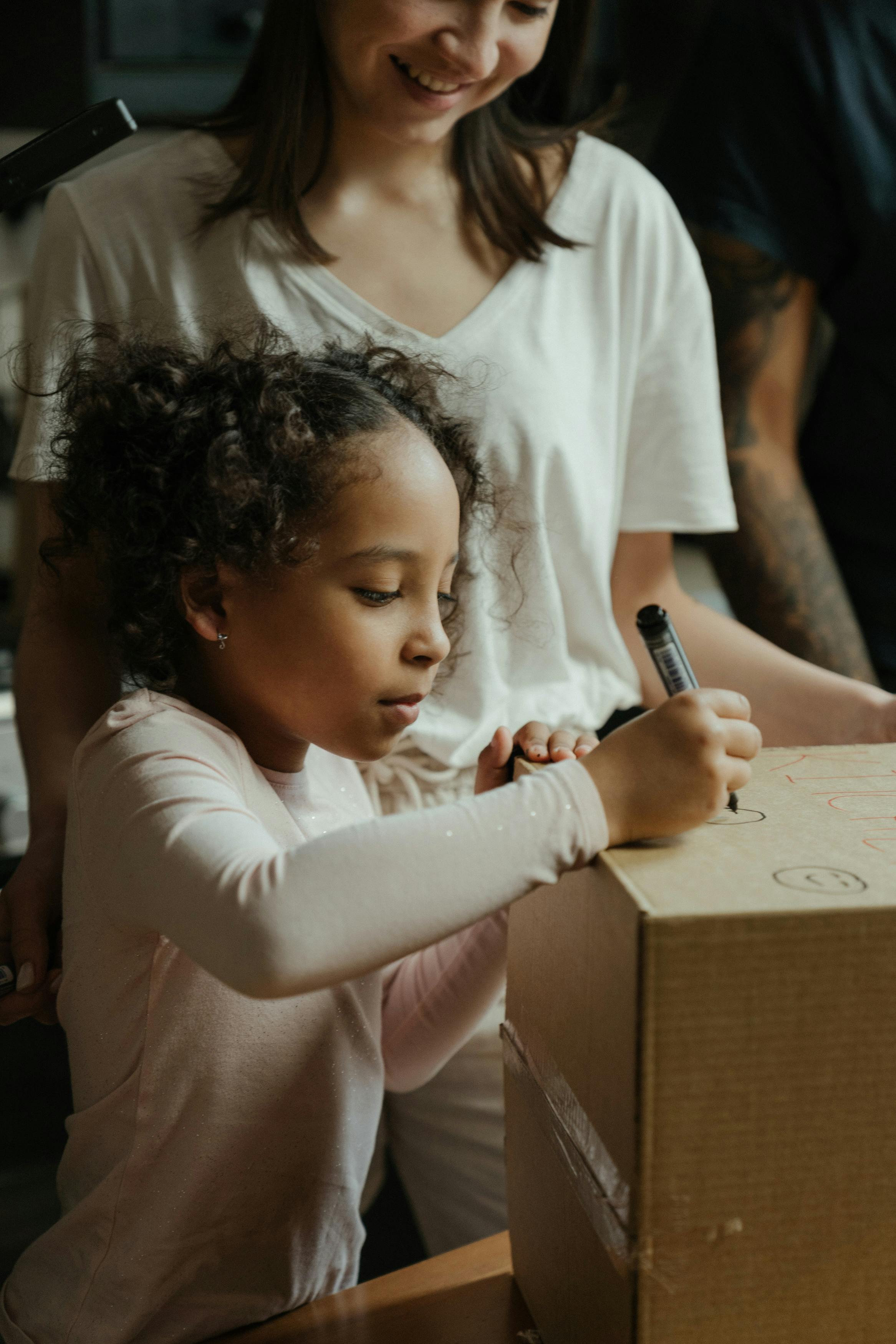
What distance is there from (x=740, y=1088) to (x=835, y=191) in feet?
3.80

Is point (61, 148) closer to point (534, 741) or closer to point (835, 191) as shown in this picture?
point (534, 741)

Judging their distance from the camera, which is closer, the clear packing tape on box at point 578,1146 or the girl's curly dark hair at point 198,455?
the clear packing tape on box at point 578,1146

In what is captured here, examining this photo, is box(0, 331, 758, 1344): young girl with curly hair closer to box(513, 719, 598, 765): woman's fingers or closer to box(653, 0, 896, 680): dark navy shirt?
box(513, 719, 598, 765): woman's fingers

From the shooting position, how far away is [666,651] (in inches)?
26.0

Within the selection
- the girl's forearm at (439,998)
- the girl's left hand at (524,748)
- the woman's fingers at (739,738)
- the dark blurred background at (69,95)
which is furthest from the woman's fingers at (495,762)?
the dark blurred background at (69,95)

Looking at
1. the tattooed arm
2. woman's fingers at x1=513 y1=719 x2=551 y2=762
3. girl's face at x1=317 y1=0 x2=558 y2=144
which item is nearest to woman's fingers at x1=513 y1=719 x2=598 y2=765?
woman's fingers at x1=513 y1=719 x2=551 y2=762

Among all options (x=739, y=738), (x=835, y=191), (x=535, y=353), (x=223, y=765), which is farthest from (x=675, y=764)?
(x=835, y=191)

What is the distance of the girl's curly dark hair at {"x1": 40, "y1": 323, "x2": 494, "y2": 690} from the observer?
0.74 metres

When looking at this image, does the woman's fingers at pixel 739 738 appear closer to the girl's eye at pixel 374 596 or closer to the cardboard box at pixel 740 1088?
the cardboard box at pixel 740 1088

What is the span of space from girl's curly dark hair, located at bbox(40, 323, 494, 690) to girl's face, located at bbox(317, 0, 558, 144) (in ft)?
0.64

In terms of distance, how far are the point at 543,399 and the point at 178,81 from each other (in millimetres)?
1467

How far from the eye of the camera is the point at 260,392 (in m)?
0.77

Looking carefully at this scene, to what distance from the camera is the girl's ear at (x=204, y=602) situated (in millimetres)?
768

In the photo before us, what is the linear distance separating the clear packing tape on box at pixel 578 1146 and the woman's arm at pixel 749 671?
1.27 feet
